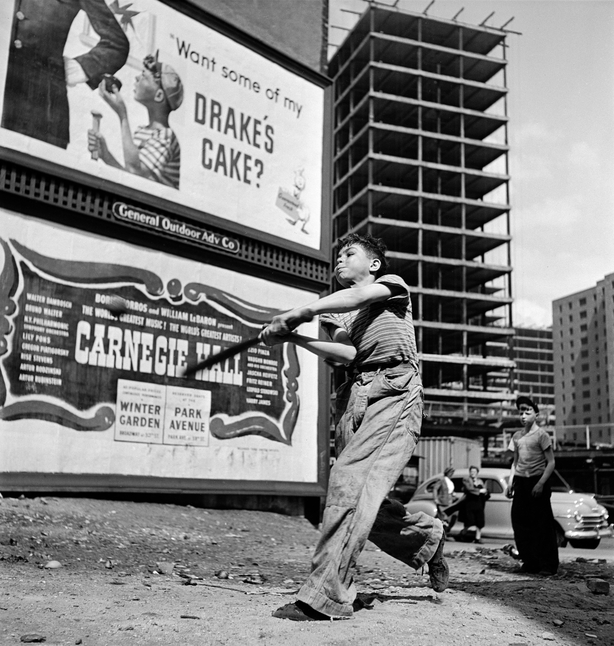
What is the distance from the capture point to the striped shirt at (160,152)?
10.1 meters

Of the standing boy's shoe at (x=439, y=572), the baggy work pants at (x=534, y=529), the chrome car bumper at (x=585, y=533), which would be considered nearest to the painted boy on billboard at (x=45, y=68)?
the baggy work pants at (x=534, y=529)

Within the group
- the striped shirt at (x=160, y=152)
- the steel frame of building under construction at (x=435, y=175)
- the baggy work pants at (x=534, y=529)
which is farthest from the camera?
the steel frame of building under construction at (x=435, y=175)

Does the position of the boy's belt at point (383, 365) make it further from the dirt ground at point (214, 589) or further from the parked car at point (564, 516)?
the parked car at point (564, 516)

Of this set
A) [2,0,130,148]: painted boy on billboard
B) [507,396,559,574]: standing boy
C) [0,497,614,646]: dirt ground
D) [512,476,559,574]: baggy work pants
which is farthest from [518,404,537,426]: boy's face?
[2,0,130,148]: painted boy on billboard

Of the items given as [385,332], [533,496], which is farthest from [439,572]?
[533,496]

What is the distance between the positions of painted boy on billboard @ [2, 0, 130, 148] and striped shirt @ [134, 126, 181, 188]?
89cm

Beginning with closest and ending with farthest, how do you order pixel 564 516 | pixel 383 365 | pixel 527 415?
1. pixel 383 365
2. pixel 527 415
3. pixel 564 516

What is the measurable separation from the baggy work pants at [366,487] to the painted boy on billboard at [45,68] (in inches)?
241

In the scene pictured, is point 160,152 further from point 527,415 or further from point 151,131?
point 527,415

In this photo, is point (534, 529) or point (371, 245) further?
point (534, 529)

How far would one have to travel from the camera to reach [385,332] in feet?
14.3

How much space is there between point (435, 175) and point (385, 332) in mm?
85497

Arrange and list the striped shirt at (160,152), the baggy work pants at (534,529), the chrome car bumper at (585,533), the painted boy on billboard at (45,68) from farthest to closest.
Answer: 1. the chrome car bumper at (585,533)
2. the striped shirt at (160,152)
3. the painted boy on billboard at (45,68)
4. the baggy work pants at (534,529)

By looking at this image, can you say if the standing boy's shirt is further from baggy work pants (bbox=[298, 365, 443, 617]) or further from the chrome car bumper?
the chrome car bumper
